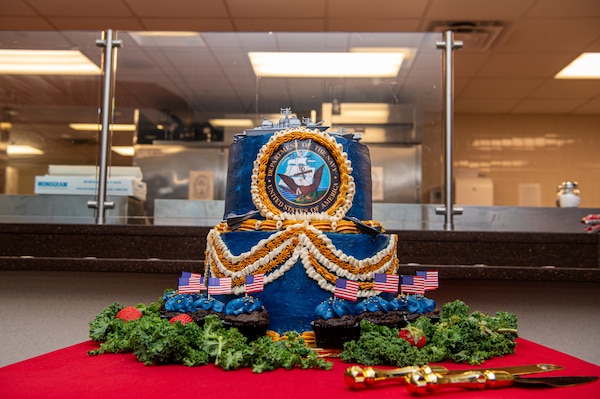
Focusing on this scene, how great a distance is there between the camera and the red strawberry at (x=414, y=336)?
140cm

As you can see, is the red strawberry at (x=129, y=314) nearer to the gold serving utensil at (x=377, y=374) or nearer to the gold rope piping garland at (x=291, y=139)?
the gold rope piping garland at (x=291, y=139)

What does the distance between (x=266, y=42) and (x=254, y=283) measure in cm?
268

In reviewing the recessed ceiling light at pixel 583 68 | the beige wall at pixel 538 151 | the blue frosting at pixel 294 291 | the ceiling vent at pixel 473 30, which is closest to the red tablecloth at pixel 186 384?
the blue frosting at pixel 294 291

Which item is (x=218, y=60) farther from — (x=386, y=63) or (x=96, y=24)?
(x=96, y=24)

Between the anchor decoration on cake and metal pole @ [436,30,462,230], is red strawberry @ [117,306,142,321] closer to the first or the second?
the anchor decoration on cake

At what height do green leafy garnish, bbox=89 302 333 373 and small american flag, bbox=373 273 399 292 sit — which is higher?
small american flag, bbox=373 273 399 292

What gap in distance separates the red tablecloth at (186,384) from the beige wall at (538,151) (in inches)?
326

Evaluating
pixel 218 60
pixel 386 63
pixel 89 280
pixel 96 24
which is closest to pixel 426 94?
pixel 386 63

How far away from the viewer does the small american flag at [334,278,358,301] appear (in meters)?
1.53

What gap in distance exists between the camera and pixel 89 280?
9.12 feet

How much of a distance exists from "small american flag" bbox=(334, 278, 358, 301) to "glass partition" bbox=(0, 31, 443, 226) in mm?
1686

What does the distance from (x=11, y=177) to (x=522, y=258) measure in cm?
301

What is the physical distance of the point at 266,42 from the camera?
392cm

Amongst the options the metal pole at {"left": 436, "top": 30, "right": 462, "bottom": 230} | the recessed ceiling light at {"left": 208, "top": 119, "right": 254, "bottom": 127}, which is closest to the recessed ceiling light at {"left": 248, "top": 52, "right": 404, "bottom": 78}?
the metal pole at {"left": 436, "top": 30, "right": 462, "bottom": 230}
